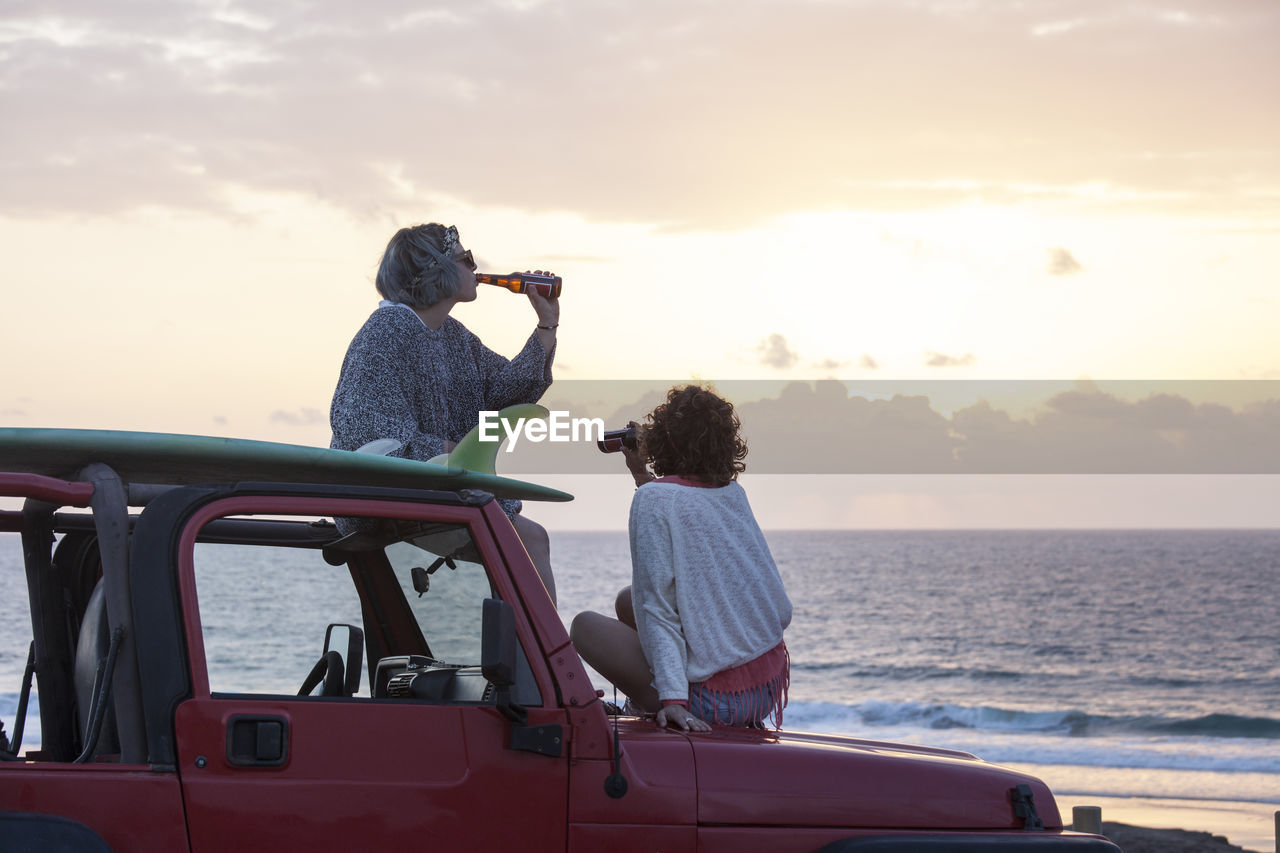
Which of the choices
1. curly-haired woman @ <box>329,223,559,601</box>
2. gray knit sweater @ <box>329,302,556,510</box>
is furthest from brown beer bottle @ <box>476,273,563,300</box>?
gray knit sweater @ <box>329,302,556,510</box>

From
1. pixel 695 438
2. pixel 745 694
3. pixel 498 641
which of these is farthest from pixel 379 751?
pixel 695 438

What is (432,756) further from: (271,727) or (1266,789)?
(1266,789)

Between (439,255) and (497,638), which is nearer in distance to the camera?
(497,638)

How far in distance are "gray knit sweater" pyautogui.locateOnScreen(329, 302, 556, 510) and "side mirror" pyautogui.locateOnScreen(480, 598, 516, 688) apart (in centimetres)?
130

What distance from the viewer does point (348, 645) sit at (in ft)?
12.2

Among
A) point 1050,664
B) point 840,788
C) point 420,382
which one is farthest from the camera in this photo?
point 1050,664

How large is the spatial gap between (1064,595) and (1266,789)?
4656 cm

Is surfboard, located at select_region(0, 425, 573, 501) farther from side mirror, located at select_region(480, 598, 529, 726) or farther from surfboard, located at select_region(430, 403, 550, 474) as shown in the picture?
side mirror, located at select_region(480, 598, 529, 726)

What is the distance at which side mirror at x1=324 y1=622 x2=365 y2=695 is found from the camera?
361cm

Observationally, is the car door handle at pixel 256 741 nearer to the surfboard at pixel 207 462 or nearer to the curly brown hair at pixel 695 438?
the surfboard at pixel 207 462

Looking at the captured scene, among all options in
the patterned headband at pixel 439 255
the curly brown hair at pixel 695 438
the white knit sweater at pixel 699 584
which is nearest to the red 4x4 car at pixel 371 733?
the white knit sweater at pixel 699 584

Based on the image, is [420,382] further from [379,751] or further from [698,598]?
[379,751]

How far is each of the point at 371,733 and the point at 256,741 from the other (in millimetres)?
255

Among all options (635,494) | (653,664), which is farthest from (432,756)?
(635,494)
